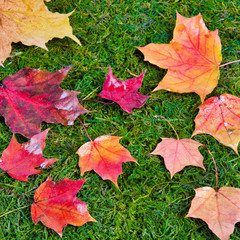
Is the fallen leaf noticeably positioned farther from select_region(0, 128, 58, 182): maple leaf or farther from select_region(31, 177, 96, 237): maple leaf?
select_region(0, 128, 58, 182): maple leaf

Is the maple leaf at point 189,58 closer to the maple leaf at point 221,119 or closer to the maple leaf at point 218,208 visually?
the maple leaf at point 221,119

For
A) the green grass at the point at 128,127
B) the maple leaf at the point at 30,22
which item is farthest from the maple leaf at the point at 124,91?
the maple leaf at the point at 30,22

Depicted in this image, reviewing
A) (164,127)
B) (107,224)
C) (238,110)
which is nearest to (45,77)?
(164,127)

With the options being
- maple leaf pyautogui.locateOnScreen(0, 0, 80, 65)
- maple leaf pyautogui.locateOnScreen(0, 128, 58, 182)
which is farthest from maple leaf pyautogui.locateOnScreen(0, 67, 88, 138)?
maple leaf pyautogui.locateOnScreen(0, 0, 80, 65)

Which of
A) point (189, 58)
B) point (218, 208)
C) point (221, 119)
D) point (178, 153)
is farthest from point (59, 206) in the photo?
point (189, 58)

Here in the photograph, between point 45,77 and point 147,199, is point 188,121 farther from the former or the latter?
point 45,77

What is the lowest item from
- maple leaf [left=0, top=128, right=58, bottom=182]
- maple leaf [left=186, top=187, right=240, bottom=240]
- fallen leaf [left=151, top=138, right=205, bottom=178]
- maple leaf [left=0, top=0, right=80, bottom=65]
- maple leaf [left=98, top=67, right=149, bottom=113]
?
maple leaf [left=186, top=187, right=240, bottom=240]

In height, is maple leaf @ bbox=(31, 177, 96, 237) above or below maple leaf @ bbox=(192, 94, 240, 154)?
below
